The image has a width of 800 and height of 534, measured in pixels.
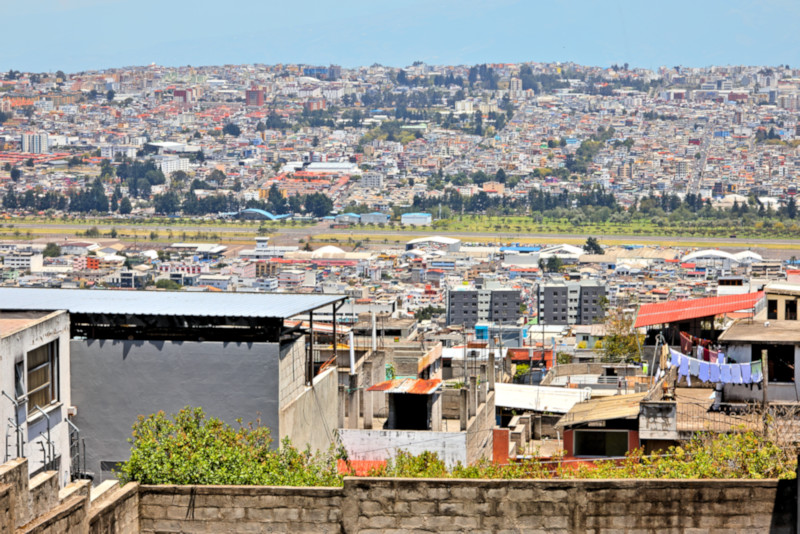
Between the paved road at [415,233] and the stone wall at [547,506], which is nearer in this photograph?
the stone wall at [547,506]

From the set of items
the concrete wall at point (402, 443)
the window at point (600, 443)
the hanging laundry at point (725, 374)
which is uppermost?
the hanging laundry at point (725, 374)

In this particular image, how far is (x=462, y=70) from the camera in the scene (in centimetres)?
18088

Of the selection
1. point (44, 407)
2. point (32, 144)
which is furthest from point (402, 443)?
point (32, 144)

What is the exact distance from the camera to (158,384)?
6.11 m

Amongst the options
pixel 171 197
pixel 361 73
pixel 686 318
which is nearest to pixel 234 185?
pixel 171 197

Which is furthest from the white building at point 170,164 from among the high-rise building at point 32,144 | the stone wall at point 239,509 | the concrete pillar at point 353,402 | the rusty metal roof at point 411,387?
the stone wall at point 239,509

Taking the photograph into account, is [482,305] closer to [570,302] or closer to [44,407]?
[570,302]

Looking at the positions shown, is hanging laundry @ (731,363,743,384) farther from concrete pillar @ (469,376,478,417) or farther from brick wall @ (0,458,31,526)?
brick wall @ (0,458,31,526)

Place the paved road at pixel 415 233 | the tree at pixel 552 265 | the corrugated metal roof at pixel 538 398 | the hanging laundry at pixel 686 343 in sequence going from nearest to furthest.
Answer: the hanging laundry at pixel 686 343 < the corrugated metal roof at pixel 538 398 < the tree at pixel 552 265 < the paved road at pixel 415 233

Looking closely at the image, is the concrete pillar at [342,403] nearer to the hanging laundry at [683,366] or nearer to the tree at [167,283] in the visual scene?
the hanging laundry at [683,366]

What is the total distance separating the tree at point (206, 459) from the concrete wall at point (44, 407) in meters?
0.34

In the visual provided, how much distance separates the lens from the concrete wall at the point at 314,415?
21.0 ft

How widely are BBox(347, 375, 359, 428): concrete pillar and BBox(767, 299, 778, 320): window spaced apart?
8.37ft

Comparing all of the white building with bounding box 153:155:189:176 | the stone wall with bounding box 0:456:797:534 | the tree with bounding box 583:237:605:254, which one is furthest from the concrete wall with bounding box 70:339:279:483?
the white building with bounding box 153:155:189:176
